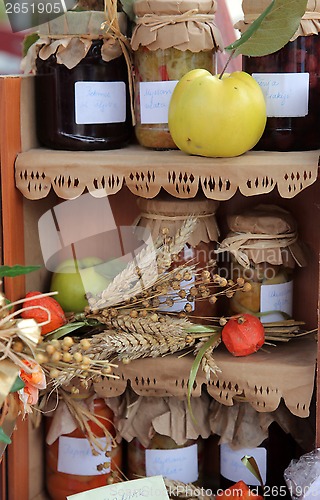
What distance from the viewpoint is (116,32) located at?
3.30 feet

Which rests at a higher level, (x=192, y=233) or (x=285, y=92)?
(x=285, y=92)

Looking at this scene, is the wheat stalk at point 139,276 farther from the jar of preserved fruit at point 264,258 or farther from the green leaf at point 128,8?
the green leaf at point 128,8

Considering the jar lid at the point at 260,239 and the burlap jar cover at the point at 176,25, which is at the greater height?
the burlap jar cover at the point at 176,25

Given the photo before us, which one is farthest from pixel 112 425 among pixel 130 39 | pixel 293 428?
pixel 130 39

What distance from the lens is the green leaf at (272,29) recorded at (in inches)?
35.1

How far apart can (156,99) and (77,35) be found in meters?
0.14

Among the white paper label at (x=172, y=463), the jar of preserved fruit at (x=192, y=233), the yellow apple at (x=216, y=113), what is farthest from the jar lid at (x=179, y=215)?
the white paper label at (x=172, y=463)

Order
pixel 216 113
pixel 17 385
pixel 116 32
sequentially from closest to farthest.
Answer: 1. pixel 17 385
2. pixel 216 113
3. pixel 116 32

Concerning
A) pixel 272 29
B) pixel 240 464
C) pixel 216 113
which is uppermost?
pixel 272 29

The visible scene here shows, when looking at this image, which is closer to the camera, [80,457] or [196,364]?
[196,364]

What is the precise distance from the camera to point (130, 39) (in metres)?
1.05

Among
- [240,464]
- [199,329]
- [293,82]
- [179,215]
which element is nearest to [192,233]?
[179,215]

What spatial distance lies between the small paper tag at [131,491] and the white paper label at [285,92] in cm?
53

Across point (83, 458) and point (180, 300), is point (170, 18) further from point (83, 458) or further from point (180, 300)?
point (83, 458)
